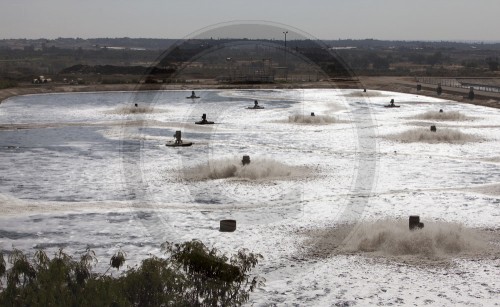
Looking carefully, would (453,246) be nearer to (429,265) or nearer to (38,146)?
(429,265)

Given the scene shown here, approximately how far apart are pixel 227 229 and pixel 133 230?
103 inches

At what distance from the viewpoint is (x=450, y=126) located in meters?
40.4

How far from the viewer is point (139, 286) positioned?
1051cm

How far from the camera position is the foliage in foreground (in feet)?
33.0

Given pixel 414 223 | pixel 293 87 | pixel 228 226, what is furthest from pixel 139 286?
pixel 293 87

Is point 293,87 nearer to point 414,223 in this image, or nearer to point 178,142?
point 178,142

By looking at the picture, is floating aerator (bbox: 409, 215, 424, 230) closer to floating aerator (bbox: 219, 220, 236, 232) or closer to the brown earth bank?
floating aerator (bbox: 219, 220, 236, 232)

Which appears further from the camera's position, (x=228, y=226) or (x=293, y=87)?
(x=293, y=87)

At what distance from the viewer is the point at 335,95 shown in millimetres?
68000

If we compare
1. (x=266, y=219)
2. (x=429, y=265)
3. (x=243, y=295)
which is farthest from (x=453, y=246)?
(x=243, y=295)

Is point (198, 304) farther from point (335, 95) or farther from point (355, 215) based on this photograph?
point (335, 95)

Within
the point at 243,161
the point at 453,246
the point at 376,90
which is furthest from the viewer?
the point at 376,90

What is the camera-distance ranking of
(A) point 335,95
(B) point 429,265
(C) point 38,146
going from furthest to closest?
(A) point 335,95, (C) point 38,146, (B) point 429,265

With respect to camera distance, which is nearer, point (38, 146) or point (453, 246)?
point (453, 246)
